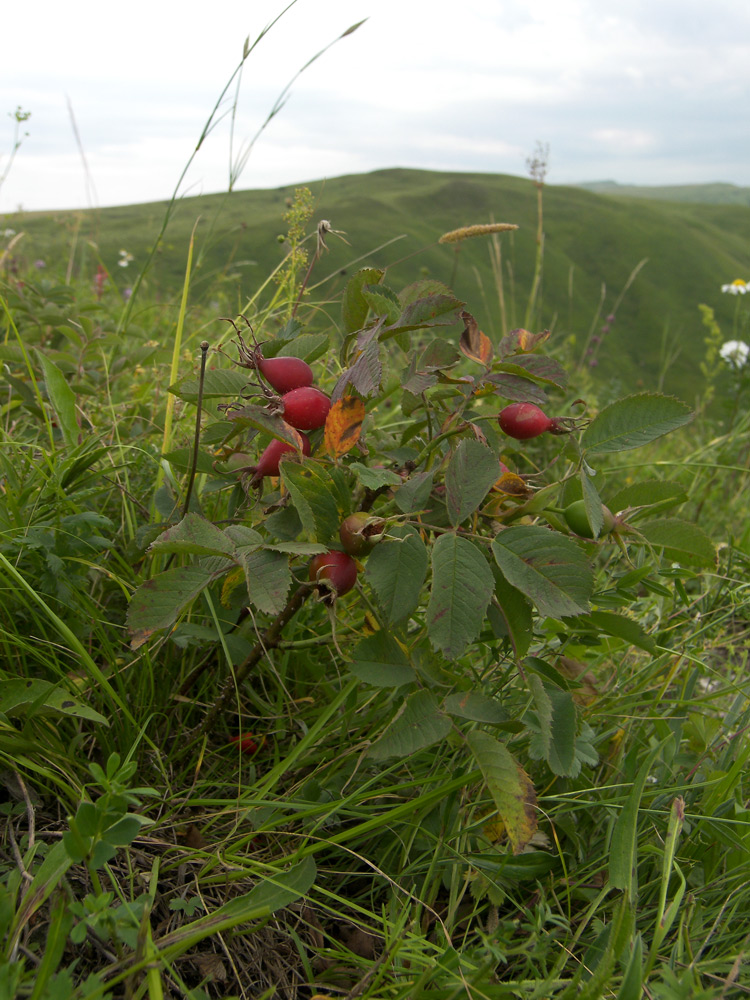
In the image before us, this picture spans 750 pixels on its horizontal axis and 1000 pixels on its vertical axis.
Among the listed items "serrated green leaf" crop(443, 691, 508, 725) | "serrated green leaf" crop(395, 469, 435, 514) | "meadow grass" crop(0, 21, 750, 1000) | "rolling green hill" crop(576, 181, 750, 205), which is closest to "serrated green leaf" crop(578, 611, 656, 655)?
"meadow grass" crop(0, 21, 750, 1000)

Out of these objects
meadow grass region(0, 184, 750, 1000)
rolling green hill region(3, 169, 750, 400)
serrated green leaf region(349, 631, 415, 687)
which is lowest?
meadow grass region(0, 184, 750, 1000)

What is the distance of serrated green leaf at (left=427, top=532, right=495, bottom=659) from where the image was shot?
3.05ft

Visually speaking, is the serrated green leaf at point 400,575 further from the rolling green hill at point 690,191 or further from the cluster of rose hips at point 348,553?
the rolling green hill at point 690,191

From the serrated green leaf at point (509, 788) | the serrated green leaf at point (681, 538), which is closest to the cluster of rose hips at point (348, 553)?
the serrated green leaf at point (509, 788)

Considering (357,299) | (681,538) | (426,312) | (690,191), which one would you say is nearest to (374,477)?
(426,312)

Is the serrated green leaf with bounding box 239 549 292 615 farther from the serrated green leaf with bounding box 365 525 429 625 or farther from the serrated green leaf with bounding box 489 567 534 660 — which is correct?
the serrated green leaf with bounding box 489 567 534 660

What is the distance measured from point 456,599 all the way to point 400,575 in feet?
0.28

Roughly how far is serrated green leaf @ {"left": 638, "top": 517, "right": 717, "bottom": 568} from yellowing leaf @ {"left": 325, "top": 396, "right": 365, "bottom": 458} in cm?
50

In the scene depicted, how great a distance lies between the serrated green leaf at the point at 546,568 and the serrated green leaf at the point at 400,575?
114mm

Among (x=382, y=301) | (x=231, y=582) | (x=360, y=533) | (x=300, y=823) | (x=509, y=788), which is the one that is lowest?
(x=300, y=823)

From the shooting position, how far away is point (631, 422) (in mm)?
1104

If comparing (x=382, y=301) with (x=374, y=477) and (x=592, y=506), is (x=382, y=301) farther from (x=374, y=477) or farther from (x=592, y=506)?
(x=592, y=506)

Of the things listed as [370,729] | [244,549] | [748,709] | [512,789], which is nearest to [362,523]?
[244,549]

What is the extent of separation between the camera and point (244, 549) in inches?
38.4
